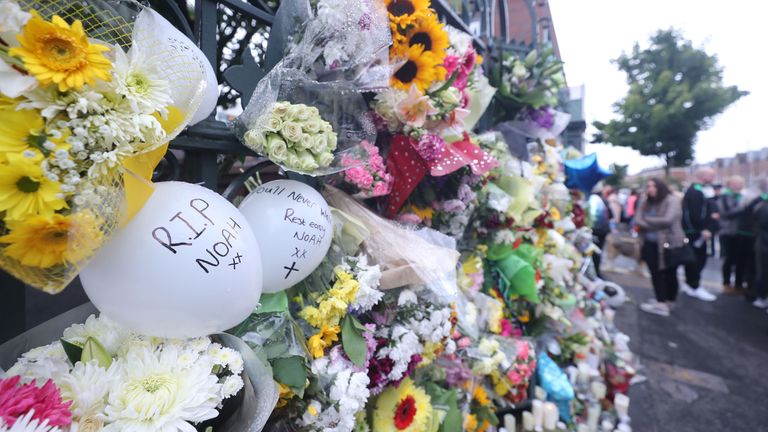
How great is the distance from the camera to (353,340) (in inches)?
44.2

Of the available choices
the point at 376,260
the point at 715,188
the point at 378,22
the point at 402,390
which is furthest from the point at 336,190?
the point at 715,188

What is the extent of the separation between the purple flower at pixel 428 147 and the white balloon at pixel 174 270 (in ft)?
2.84

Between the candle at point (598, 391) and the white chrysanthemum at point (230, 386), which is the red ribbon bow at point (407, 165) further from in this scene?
the candle at point (598, 391)

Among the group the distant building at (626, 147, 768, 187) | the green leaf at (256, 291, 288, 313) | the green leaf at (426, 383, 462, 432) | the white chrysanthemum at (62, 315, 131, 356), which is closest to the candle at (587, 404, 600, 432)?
the green leaf at (426, 383, 462, 432)

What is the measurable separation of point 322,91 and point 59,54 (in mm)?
653

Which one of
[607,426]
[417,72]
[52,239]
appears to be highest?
[417,72]

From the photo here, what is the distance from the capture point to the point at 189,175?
1124 millimetres

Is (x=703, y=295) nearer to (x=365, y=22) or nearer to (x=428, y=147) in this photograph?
(x=428, y=147)

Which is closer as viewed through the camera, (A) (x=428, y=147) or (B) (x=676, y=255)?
(A) (x=428, y=147)

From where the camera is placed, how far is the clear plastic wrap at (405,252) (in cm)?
128

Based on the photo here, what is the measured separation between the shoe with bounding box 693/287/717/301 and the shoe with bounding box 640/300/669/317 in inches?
35.0

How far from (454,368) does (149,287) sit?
1.34 m

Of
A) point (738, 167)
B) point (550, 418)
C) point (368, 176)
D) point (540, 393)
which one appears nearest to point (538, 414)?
point (550, 418)

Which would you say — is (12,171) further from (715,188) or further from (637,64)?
(637,64)
